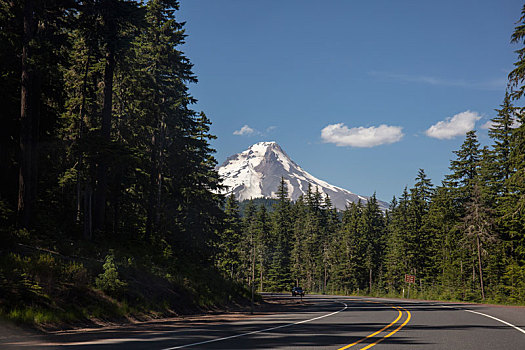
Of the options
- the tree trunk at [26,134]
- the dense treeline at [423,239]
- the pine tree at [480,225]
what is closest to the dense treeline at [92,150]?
the tree trunk at [26,134]

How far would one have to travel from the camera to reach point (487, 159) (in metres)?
56.0

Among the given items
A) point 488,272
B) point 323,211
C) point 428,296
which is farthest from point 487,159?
point 323,211

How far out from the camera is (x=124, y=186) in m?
35.7

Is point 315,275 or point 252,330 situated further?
point 315,275

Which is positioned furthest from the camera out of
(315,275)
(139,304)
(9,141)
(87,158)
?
(315,275)

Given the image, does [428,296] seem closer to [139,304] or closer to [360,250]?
[360,250]

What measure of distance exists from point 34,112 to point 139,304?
12.3 m

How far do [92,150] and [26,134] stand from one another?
13.5 ft

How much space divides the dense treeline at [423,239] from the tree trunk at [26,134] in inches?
466

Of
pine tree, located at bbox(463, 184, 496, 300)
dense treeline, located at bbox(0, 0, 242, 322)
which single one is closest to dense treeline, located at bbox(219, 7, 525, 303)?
pine tree, located at bbox(463, 184, 496, 300)

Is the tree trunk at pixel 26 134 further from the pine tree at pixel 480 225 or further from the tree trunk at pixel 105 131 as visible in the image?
the pine tree at pixel 480 225

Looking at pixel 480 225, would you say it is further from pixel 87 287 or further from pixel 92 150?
pixel 87 287

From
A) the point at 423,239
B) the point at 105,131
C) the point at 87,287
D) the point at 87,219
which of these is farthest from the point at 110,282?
the point at 423,239

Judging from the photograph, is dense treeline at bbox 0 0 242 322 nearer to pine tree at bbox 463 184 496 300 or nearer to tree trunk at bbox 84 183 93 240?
tree trunk at bbox 84 183 93 240
